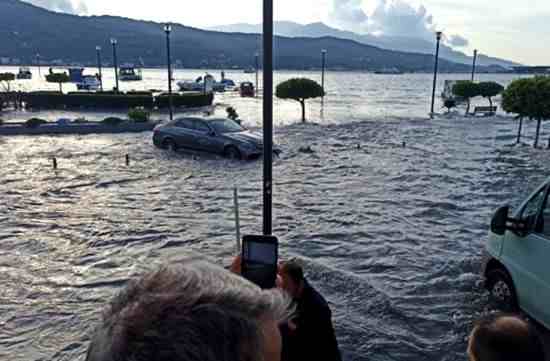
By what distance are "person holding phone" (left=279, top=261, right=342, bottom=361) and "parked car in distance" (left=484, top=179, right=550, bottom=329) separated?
2899 millimetres

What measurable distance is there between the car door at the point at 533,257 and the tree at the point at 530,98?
1682 centimetres

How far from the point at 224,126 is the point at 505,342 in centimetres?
1500

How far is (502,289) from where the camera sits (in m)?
5.34

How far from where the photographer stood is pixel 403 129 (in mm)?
26234

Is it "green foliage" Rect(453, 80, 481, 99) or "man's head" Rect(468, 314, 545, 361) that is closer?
"man's head" Rect(468, 314, 545, 361)

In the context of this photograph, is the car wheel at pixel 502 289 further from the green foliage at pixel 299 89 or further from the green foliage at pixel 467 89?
the green foliage at pixel 467 89

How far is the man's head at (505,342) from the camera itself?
1.98 meters

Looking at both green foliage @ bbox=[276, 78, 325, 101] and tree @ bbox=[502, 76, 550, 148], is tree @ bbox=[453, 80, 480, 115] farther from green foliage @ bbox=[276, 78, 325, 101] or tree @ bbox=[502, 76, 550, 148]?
tree @ bbox=[502, 76, 550, 148]

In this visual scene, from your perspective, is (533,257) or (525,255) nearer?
(533,257)

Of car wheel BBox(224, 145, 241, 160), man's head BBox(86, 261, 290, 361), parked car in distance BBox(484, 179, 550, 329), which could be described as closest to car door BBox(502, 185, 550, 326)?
parked car in distance BBox(484, 179, 550, 329)

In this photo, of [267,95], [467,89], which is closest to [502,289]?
[267,95]

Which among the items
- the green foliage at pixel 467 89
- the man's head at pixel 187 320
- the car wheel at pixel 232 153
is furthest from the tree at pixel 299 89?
the man's head at pixel 187 320

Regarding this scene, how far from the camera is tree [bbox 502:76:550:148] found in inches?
763

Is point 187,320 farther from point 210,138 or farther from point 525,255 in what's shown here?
point 210,138
